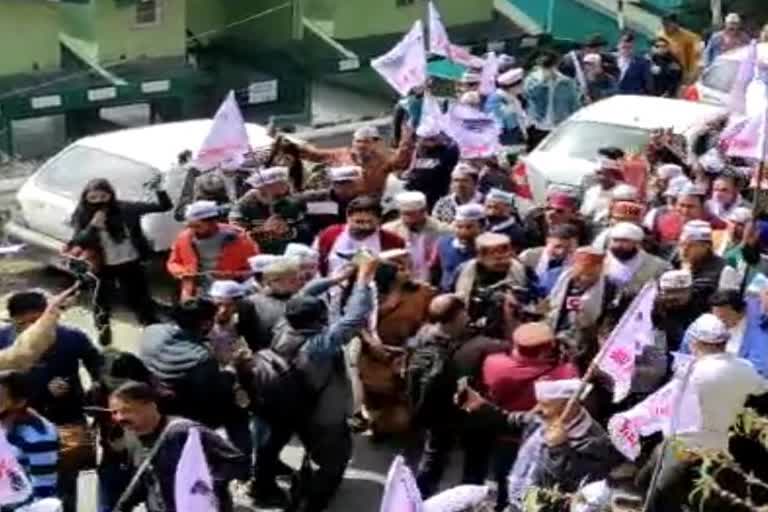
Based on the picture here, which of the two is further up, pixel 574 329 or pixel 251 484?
pixel 574 329

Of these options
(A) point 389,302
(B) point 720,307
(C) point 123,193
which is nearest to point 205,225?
(A) point 389,302

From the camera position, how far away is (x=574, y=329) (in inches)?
416

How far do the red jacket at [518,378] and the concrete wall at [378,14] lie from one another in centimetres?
1285

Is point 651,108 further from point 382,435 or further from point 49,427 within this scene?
point 49,427

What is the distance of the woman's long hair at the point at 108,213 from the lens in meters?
12.7

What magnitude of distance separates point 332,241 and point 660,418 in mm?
3649

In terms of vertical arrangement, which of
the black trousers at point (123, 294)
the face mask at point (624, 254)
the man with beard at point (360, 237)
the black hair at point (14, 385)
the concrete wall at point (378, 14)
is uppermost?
the black hair at point (14, 385)

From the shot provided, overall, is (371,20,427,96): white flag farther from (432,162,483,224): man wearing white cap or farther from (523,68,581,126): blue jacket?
(523,68,581,126): blue jacket

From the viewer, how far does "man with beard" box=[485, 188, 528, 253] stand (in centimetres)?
1205

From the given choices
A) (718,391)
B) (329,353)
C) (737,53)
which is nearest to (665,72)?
(737,53)

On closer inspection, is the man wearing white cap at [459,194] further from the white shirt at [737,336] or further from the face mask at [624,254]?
the white shirt at [737,336]

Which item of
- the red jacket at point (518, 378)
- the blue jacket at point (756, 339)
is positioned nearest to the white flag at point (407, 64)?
the blue jacket at point (756, 339)

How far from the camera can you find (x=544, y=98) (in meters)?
18.4

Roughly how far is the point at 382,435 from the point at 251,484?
116 centimetres
